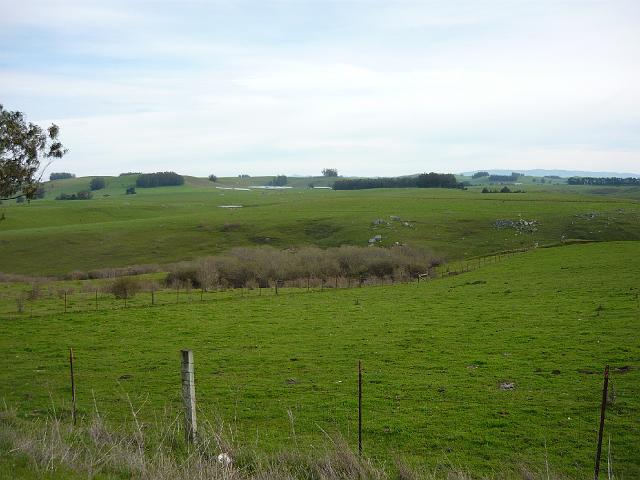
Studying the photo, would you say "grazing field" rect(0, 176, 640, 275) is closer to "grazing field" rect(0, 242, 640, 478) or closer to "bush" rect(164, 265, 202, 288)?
"bush" rect(164, 265, 202, 288)

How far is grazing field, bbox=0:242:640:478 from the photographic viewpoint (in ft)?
55.2

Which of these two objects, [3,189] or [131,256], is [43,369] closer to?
[3,189]

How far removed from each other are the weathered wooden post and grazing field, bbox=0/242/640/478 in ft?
2.04

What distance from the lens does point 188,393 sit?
13812 millimetres

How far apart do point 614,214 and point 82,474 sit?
107901 mm

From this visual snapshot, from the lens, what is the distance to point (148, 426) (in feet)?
57.1

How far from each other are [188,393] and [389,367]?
12.5 metres

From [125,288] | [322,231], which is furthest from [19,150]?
[322,231]

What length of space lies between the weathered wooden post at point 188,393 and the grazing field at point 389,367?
2.04 feet

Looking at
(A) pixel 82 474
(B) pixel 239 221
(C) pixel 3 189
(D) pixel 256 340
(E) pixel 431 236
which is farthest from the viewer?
(B) pixel 239 221

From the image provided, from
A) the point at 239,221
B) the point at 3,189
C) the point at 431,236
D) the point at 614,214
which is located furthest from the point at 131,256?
the point at 614,214

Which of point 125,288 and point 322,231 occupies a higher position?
point 322,231

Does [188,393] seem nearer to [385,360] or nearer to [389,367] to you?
[389,367]

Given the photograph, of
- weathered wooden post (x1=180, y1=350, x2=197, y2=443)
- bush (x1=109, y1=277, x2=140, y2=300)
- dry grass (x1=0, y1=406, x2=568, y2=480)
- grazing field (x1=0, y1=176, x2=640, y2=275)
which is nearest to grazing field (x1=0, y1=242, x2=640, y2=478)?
weathered wooden post (x1=180, y1=350, x2=197, y2=443)
